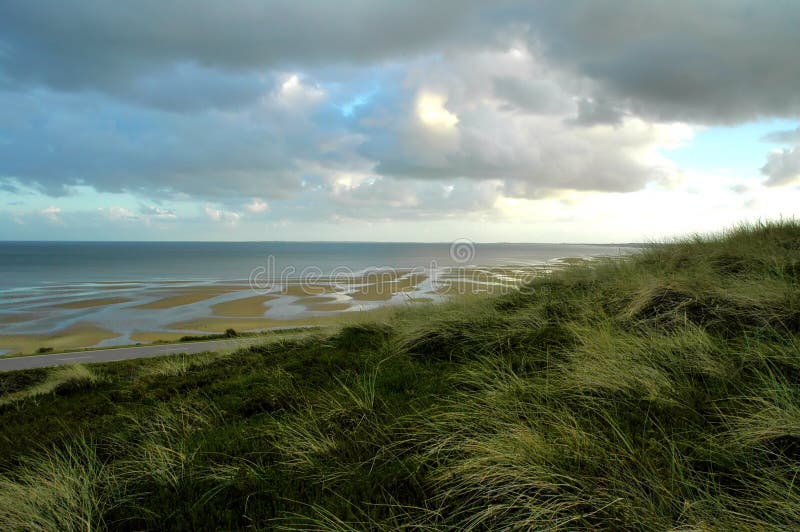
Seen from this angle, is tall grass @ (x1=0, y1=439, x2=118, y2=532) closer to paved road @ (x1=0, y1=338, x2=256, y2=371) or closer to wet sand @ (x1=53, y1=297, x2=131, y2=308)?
paved road @ (x1=0, y1=338, x2=256, y2=371)

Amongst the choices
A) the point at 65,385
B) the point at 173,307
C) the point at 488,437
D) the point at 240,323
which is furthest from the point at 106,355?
the point at 173,307

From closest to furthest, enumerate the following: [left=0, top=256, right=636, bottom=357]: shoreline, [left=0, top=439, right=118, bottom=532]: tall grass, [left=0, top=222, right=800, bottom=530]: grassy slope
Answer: [left=0, top=222, right=800, bottom=530]: grassy slope, [left=0, top=439, right=118, bottom=532]: tall grass, [left=0, top=256, right=636, bottom=357]: shoreline

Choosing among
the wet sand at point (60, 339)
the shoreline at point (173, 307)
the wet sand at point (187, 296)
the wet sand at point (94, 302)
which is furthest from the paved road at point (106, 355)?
the wet sand at point (94, 302)

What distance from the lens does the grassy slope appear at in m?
2.60

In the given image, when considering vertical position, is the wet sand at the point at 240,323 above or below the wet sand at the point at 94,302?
below

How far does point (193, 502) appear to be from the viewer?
3.09 metres

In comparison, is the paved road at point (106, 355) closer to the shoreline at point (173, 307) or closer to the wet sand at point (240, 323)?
the shoreline at point (173, 307)

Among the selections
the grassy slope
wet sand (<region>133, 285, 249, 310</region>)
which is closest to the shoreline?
wet sand (<region>133, 285, 249, 310</region>)

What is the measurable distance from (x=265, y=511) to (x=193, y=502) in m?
0.65

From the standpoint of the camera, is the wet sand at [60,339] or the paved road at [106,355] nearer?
the paved road at [106,355]

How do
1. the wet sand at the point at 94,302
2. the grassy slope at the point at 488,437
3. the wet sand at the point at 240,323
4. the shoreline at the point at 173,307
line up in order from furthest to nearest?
1. the wet sand at the point at 94,302
2. the wet sand at the point at 240,323
3. the shoreline at the point at 173,307
4. the grassy slope at the point at 488,437


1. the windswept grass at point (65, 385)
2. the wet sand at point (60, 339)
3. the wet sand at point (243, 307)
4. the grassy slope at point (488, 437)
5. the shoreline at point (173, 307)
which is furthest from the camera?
the wet sand at point (243, 307)

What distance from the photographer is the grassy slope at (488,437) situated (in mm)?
2598

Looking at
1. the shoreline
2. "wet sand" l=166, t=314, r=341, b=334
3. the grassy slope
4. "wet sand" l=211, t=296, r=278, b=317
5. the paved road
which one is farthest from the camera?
"wet sand" l=211, t=296, r=278, b=317
